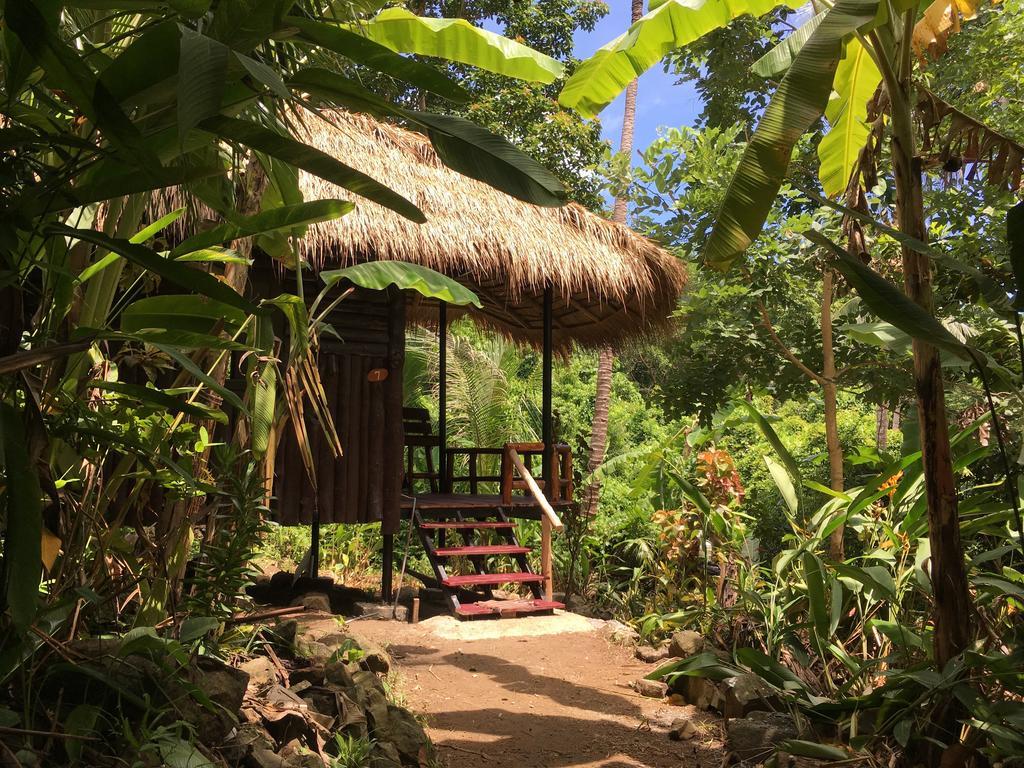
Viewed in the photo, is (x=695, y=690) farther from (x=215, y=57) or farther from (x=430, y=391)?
(x=430, y=391)

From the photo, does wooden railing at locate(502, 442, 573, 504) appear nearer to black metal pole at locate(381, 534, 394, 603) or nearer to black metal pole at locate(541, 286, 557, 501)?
black metal pole at locate(541, 286, 557, 501)

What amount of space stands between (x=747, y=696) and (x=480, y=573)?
312cm

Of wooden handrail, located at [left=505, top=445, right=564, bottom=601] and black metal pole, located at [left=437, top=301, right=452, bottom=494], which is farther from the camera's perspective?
black metal pole, located at [left=437, top=301, right=452, bottom=494]

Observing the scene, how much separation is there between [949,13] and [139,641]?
13.4 feet

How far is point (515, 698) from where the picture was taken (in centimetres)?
438

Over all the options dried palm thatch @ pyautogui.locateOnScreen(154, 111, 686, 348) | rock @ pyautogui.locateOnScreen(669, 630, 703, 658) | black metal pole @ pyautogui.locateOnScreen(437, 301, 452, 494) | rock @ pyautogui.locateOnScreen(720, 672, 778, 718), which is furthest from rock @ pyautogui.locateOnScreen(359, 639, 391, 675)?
black metal pole @ pyautogui.locateOnScreen(437, 301, 452, 494)

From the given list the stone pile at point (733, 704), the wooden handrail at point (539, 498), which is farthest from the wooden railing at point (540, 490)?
the stone pile at point (733, 704)

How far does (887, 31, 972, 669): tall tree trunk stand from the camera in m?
2.67

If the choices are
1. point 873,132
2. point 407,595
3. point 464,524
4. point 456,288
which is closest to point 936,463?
point 873,132

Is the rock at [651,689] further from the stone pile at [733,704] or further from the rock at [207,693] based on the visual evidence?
the rock at [207,693]

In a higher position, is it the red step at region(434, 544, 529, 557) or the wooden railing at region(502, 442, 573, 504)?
the wooden railing at region(502, 442, 573, 504)

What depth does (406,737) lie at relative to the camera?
3.23 m

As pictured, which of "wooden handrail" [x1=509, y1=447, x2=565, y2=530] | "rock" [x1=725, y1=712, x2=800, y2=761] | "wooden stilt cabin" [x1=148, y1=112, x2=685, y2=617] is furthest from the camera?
"wooden handrail" [x1=509, y1=447, x2=565, y2=530]

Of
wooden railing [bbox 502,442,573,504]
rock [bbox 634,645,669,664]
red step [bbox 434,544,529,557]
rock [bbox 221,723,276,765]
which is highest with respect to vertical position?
wooden railing [bbox 502,442,573,504]
